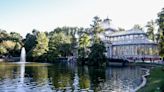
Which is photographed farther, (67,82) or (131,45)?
(131,45)

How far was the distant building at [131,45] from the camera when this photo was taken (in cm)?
8625

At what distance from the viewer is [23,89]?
91.9ft

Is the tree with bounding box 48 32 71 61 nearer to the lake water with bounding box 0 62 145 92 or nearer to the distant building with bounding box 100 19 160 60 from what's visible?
the distant building with bounding box 100 19 160 60

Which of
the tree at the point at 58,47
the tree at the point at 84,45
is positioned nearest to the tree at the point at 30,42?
the tree at the point at 58,47

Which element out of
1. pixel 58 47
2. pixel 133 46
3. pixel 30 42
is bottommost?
pixel 133 46

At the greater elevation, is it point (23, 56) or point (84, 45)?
point (84, 45)

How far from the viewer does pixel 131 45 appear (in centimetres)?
9069

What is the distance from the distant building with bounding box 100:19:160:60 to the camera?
86250 mm

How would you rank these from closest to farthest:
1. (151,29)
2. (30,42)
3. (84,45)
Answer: (151,29) < (84,45) < (30,42)

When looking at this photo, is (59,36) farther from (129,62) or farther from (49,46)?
(129,62)

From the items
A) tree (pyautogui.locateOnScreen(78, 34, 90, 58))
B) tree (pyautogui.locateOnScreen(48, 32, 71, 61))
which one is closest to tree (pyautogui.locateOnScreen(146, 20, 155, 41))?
tree (pyautogui.locateOnScreen(78, 34, 90, 58))

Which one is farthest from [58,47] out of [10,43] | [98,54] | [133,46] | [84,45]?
[98,54]

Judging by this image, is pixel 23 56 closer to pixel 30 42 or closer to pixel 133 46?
pixel 30 42

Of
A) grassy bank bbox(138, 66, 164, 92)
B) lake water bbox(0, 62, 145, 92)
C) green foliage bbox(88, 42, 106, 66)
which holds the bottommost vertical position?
lake water bbox(0, 62, 145, 92)
